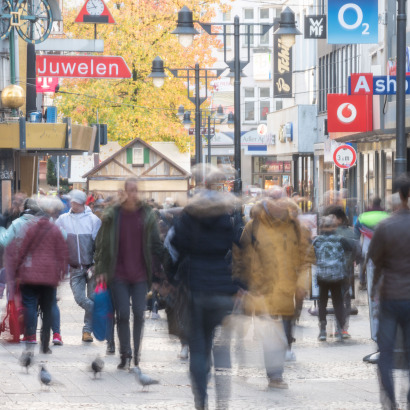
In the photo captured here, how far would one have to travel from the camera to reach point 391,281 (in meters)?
8.19

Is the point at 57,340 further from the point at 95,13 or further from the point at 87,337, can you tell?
the point at 95,13

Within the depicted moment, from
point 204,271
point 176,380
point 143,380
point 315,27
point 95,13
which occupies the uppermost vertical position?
point 315,27

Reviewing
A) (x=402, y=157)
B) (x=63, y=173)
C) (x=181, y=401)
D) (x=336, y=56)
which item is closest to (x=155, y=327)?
(x=402, y=157)

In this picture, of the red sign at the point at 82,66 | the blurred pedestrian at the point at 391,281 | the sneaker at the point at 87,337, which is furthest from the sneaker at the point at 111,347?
the red sign at the point at 82,66

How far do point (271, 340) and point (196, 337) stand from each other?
1780 mm

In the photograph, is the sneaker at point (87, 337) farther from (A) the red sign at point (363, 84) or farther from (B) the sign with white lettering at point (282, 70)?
→ (B) the sign with white lettering at point (282, 70)

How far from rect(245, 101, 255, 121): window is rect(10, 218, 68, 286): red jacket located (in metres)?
77.8

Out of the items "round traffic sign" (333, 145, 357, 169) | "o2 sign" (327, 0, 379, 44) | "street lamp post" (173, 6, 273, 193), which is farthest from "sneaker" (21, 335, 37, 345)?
"round traffic sign" (333, 145, 357, 169)

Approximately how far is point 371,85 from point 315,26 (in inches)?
490

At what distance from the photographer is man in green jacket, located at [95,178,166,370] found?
1045 cm

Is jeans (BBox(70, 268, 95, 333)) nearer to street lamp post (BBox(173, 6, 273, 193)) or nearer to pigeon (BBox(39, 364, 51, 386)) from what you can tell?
pigeon (BBox(39, 364, 51, 386))

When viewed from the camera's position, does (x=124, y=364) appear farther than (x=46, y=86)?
No

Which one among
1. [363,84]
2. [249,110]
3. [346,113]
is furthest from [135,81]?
[249,110]

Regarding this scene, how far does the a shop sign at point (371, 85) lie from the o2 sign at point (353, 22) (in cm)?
91
